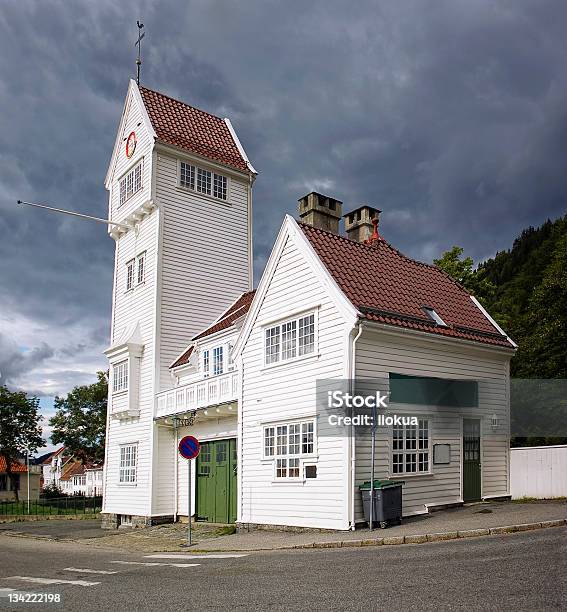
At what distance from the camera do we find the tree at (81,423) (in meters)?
63.5

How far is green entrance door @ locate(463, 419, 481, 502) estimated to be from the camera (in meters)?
19.6

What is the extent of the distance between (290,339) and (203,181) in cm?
1266

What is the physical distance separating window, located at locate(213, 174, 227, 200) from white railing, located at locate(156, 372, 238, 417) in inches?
356

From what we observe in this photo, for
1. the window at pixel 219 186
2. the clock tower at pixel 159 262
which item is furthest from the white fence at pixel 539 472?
the window at pixel 219 186

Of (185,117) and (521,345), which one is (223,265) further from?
(521,345)

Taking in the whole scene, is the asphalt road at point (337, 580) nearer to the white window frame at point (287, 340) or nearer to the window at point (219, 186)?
the white window frame at point (287, 340)

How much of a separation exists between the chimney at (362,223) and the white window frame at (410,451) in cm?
740

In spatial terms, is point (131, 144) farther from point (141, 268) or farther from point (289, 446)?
point (289, 446)

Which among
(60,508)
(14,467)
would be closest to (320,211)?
(60,508)

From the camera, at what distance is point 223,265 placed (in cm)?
2984

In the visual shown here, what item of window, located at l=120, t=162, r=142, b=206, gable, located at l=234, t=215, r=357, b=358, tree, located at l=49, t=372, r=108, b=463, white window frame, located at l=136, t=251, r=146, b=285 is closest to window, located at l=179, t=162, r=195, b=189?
window, located at l=120, t=162, r=142, b=206

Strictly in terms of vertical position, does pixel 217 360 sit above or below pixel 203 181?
below

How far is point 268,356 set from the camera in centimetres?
2038

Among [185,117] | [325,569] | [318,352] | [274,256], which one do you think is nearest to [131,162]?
[185,117]
